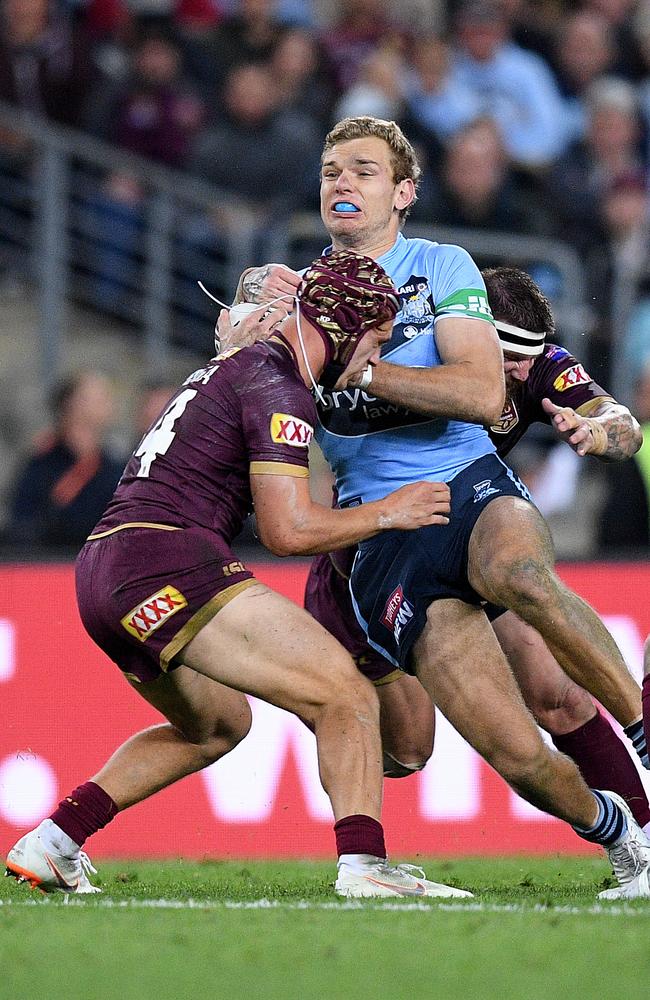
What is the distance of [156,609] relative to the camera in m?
5.01

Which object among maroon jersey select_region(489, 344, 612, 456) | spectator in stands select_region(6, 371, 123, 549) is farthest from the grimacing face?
spectator in stands select_region(6, 371, 123, 549)

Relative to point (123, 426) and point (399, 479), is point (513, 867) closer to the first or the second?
point (399, 479)

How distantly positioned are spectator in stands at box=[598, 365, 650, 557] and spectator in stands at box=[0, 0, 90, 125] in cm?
482

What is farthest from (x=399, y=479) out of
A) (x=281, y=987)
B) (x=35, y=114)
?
(x=35, y=114)

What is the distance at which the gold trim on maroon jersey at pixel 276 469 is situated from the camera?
16.3 ft

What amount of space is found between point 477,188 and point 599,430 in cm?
585

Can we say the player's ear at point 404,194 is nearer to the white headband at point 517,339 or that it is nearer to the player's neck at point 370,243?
the player's neck at point 370,243

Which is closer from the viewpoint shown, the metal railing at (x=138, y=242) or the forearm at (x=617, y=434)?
the forearm at (x=617, y=434)

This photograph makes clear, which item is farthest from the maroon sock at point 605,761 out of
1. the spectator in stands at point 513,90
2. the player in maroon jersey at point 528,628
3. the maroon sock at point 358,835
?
the spectator in stands at point 513,90

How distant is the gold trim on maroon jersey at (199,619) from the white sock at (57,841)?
0.89m

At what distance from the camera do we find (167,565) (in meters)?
5.02

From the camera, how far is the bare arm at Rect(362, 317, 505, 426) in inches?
210

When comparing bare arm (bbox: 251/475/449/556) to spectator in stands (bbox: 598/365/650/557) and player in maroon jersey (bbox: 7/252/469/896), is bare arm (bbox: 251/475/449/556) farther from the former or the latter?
spectator in stands (bbox: 598/365/650/557)

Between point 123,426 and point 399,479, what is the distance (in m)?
4.93
